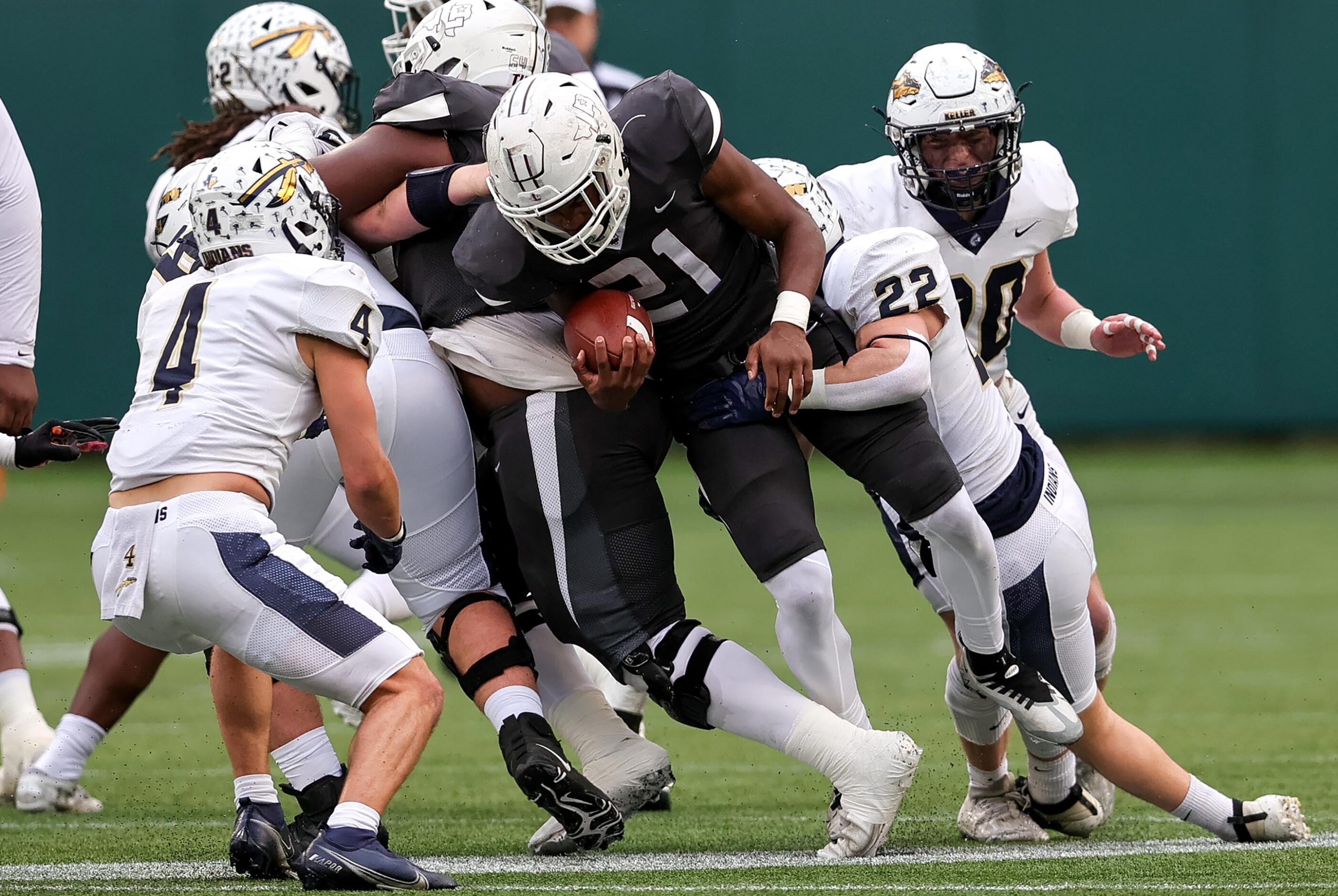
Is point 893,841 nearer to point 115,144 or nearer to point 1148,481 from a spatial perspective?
point 1148,481

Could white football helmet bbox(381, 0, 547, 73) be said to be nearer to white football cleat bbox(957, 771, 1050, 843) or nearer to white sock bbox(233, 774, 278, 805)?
white sock bbox(233, 774, 278, 805)

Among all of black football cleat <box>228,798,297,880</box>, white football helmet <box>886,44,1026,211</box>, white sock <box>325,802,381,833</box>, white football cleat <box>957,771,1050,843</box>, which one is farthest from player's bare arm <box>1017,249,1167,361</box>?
black football cleat <box>228,798,297,880</box>

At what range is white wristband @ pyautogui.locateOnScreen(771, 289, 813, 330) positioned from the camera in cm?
349

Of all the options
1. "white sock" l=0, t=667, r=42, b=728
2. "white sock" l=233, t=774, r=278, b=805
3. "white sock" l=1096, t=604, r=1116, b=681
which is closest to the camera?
"white sock" l=233, t=774, r=278, b=805

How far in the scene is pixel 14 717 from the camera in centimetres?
455

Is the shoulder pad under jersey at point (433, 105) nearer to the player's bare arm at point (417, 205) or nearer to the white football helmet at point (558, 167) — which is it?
the player's bare arm at point (417, 205)

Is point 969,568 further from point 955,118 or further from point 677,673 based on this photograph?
point 955,118

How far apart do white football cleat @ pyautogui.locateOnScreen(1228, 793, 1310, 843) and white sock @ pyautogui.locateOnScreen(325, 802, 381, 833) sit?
1683mm

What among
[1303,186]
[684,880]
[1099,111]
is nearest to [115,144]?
[1099,111]

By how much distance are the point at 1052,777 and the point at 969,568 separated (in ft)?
2.05

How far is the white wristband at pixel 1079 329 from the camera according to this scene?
14.2 feet

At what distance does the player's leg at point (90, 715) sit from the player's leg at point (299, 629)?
3.75 ft

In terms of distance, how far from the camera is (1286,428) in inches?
515

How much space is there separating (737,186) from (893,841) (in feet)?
4.55
